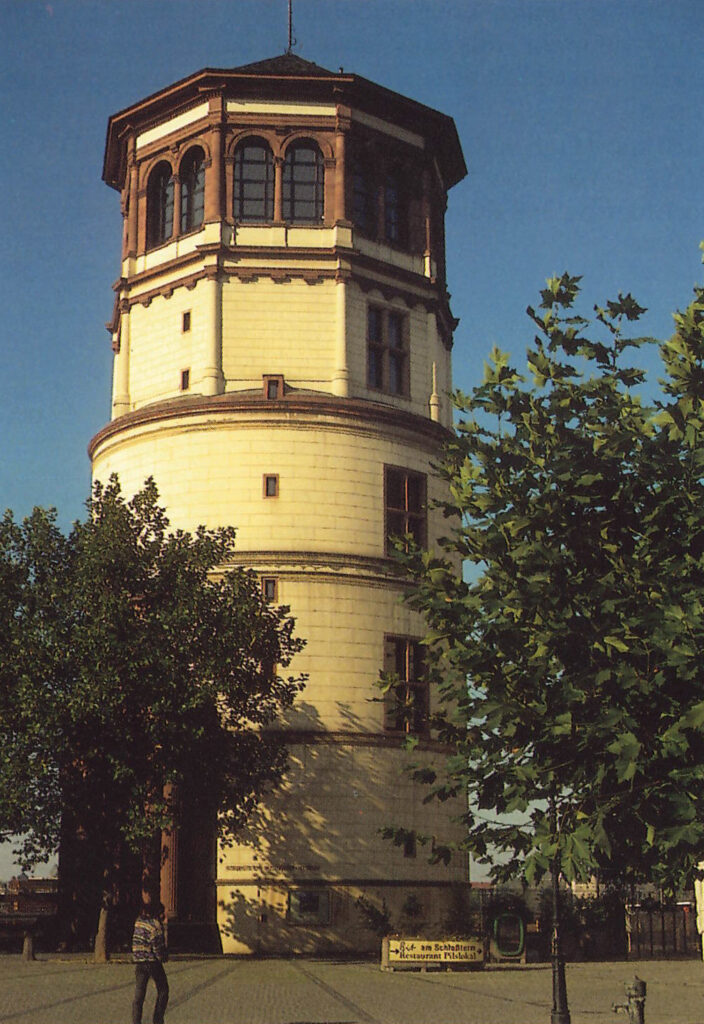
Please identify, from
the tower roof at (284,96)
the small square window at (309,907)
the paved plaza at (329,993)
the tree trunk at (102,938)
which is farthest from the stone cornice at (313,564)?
the tower roof at (284,96)

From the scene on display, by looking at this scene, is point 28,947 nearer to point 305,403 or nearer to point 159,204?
point 305,403

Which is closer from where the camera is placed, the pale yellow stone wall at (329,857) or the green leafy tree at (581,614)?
the green leafy tree at (581,614)

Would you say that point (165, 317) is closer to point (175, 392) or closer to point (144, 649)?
point (175, 392)

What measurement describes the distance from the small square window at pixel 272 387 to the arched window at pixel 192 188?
7508mm

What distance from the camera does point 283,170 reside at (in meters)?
51.8

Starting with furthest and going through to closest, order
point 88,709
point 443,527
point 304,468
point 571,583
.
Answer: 1. point 443,527
2. point 304,468
3. point 88,709
4. point 571,583

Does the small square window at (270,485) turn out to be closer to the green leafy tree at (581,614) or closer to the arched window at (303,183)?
the arched window at (303,183)

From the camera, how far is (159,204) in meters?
54.1

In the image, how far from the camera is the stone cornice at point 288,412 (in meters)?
48.2

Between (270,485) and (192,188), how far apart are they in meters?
13.2

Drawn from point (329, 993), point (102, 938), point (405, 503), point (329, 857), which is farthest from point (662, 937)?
point (102, 938)

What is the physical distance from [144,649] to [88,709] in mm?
2212

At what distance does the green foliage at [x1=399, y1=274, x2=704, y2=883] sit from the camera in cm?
1925

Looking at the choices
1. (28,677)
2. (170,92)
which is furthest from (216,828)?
(170,92)
